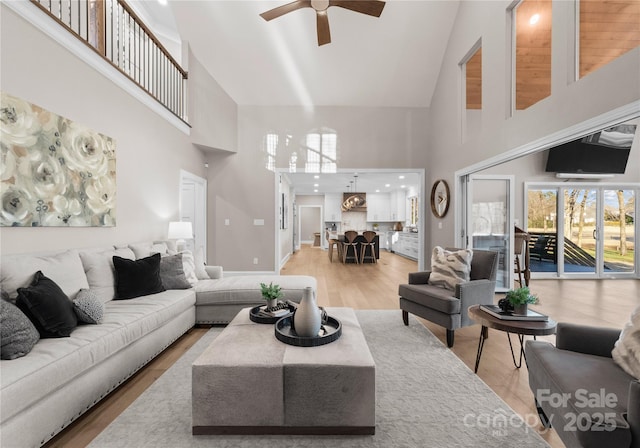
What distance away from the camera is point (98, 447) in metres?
1.62

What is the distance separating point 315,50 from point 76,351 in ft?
17.4

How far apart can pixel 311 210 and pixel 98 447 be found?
14.5 meters

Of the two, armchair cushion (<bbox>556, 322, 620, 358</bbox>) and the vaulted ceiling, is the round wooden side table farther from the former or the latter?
the vaulted ceiling

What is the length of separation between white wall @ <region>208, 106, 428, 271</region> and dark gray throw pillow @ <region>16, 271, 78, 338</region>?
13.9 feet

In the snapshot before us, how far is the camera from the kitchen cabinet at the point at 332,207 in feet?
44.2

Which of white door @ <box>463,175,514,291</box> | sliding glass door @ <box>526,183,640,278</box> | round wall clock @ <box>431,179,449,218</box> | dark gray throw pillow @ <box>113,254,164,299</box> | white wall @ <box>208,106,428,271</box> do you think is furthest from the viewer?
sliding glass door @ <box>526,183,640,278</box>

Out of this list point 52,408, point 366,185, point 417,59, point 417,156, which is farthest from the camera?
point 366,185

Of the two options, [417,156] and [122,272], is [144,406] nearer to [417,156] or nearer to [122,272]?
[122,272]

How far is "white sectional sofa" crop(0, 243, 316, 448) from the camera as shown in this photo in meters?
1.48

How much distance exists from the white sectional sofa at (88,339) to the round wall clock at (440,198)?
3069mm

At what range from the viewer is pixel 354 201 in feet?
41.8

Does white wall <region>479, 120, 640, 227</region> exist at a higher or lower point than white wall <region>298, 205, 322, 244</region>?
higher

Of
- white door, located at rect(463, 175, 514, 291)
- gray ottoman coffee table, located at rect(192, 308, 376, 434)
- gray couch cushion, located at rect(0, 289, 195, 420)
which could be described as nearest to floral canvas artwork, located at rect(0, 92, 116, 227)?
gray couch cushion, located at rect(0, 289, 195, 420)

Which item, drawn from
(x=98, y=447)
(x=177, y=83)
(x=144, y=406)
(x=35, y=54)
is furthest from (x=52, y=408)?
(x=177, y=83)
